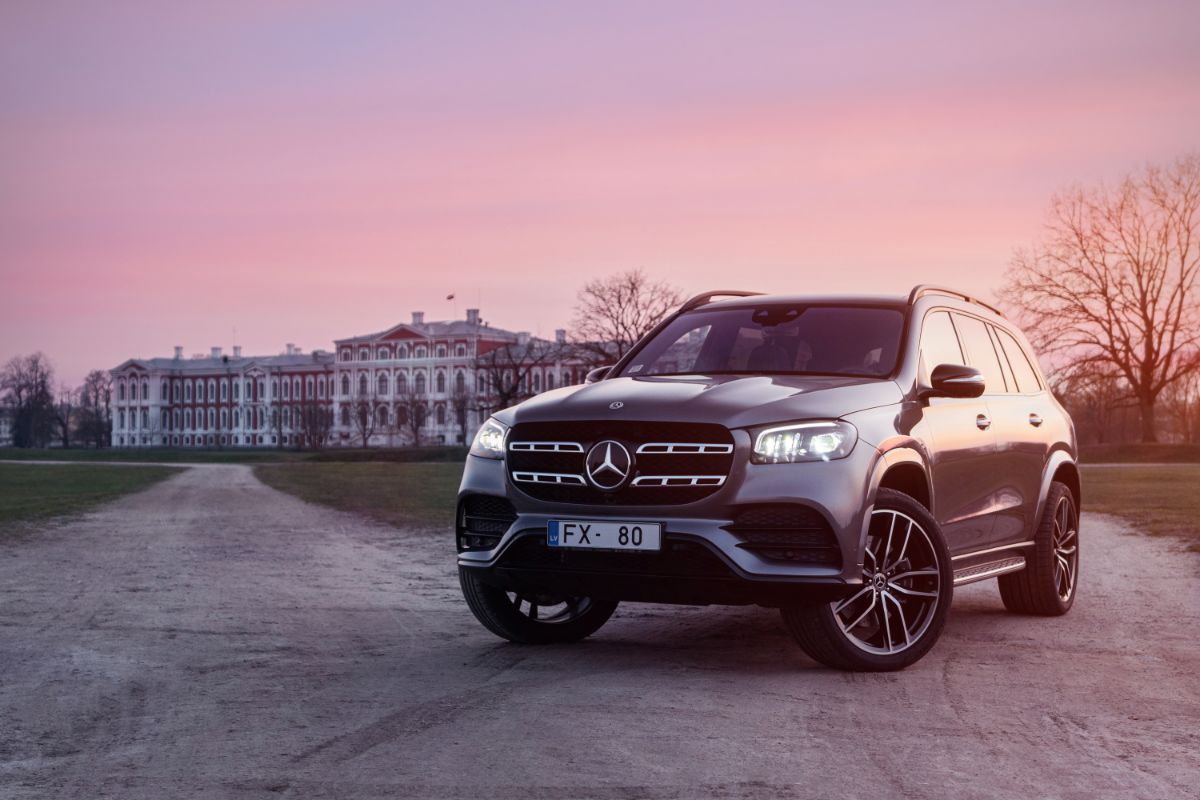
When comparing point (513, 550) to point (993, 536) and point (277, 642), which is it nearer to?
point (277, 642)

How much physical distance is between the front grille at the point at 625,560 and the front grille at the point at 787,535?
0.19 metres

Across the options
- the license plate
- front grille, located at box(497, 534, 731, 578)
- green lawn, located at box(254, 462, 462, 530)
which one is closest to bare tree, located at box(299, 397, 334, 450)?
green lawn, located at box(254, 462, 462, 530)

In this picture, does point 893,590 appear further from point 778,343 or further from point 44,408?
point 44,408

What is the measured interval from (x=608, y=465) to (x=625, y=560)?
440mm

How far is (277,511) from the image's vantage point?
21.2m

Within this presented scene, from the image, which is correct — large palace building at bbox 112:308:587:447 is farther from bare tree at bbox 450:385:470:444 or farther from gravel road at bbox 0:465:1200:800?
gravel road at bbox 0:465:1200:800

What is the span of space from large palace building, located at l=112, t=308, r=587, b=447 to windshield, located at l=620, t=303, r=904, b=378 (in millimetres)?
106116

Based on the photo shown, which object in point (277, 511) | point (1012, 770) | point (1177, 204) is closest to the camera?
point (1012, 770)

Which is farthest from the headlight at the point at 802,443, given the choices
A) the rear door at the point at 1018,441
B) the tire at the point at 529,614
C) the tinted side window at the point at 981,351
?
the tinted side window at the point at 981,351

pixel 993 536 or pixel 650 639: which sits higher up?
pixel 993 536

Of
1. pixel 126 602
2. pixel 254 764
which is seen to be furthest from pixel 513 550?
pixel 126 602

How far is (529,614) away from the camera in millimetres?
7430

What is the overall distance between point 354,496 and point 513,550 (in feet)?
67.7

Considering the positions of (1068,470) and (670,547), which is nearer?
(670,547)
